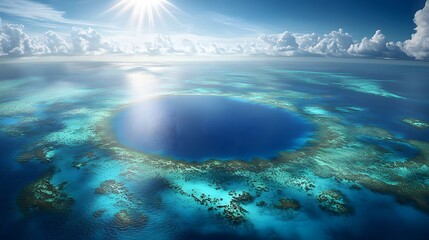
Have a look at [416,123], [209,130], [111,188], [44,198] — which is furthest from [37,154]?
[416,123]

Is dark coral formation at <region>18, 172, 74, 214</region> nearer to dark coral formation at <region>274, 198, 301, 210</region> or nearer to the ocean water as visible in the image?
the ocean water

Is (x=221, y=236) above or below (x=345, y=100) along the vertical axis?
below

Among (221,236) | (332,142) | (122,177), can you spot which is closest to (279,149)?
(332,142)

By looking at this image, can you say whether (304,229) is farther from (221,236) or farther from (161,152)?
(161,152)

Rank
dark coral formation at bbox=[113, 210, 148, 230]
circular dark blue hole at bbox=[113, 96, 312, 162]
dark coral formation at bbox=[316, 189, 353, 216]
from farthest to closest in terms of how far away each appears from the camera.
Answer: circular dark blue hole at bbox=[113, 96, 312, 162] → dark coral formation at bbox=[316, 189, 353, 216] → dark coral formation at bbox=[113, 210, 148, 230]

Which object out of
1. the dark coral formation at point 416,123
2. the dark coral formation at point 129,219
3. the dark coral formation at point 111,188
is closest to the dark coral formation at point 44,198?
the dark coral formation at point 111,188

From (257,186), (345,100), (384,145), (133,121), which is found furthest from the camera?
(345,100)

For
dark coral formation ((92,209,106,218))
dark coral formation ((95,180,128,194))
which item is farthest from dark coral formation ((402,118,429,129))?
dark coral formation ((92,209,106,218))
